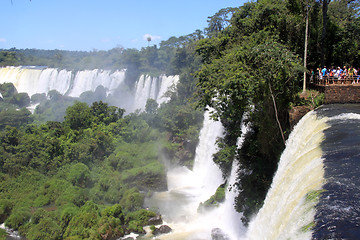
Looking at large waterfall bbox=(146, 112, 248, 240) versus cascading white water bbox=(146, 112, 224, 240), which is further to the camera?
cascading white water bbox=(146, 112, 224, 240)

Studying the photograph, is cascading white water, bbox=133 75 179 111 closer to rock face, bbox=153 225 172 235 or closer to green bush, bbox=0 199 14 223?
green bush, bbox=0 199 14 223

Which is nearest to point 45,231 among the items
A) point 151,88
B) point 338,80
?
point 338,80

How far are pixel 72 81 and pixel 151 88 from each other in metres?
16.8

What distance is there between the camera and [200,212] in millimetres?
17734

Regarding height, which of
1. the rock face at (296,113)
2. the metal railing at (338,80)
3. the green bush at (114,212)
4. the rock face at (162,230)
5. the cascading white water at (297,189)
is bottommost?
the rock face at (162,230)

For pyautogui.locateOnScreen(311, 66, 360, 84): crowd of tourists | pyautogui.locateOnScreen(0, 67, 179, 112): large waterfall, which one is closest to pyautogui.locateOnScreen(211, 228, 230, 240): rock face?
pyautogui.locateOnScreen(311, 66, 360, 84): crowd of tourists

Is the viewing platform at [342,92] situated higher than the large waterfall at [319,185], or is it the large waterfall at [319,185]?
the viewing platform at [342,92]

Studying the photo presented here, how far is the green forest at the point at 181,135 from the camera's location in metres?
13.5

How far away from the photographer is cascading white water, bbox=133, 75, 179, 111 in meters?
40.5

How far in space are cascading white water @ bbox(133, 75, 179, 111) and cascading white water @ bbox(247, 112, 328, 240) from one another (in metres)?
29.2

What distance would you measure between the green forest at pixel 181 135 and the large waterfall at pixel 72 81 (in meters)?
10.0

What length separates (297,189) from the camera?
24.5 ft

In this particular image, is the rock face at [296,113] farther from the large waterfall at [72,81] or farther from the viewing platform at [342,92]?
the large waterfall at [72,81]

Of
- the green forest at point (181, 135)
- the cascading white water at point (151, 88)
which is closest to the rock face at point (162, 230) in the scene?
the green forest at point (181, 135)
